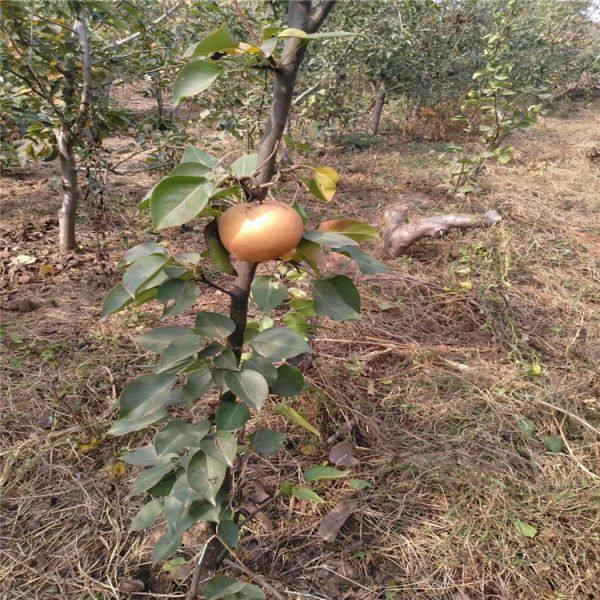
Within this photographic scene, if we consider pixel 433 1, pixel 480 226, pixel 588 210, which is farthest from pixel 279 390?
pixel 433 1

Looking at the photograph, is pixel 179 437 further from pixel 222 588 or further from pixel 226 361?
pixel 222 588

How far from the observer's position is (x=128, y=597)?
1.21 meters

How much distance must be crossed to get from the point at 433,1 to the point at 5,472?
655cm

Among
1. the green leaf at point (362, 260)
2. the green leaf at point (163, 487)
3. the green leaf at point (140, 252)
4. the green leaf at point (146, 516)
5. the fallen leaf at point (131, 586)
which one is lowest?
the fallen leaf at point (131, 586)

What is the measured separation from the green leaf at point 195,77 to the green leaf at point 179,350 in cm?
Answer: 40

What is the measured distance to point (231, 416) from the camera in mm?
815

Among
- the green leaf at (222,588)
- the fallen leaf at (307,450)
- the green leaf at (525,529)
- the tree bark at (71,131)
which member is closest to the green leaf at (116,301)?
the green leaf at (222,588)

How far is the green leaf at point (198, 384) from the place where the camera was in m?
0.79

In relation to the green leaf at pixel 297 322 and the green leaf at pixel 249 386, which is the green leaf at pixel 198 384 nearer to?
the green leaf at pixel 249 386

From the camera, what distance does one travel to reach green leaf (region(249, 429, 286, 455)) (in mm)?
993

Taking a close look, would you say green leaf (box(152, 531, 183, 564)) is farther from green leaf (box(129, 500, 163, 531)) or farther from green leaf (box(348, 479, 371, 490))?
green leaf (box(348, 479, 371, 490))

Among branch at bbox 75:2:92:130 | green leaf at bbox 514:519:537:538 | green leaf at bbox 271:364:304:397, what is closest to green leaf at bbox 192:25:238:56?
green leaf at bbox 271:364:304:397

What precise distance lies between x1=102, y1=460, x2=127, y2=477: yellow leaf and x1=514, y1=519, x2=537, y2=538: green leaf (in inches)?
53.4

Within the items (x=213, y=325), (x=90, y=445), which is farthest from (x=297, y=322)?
(x=90, y=445)
